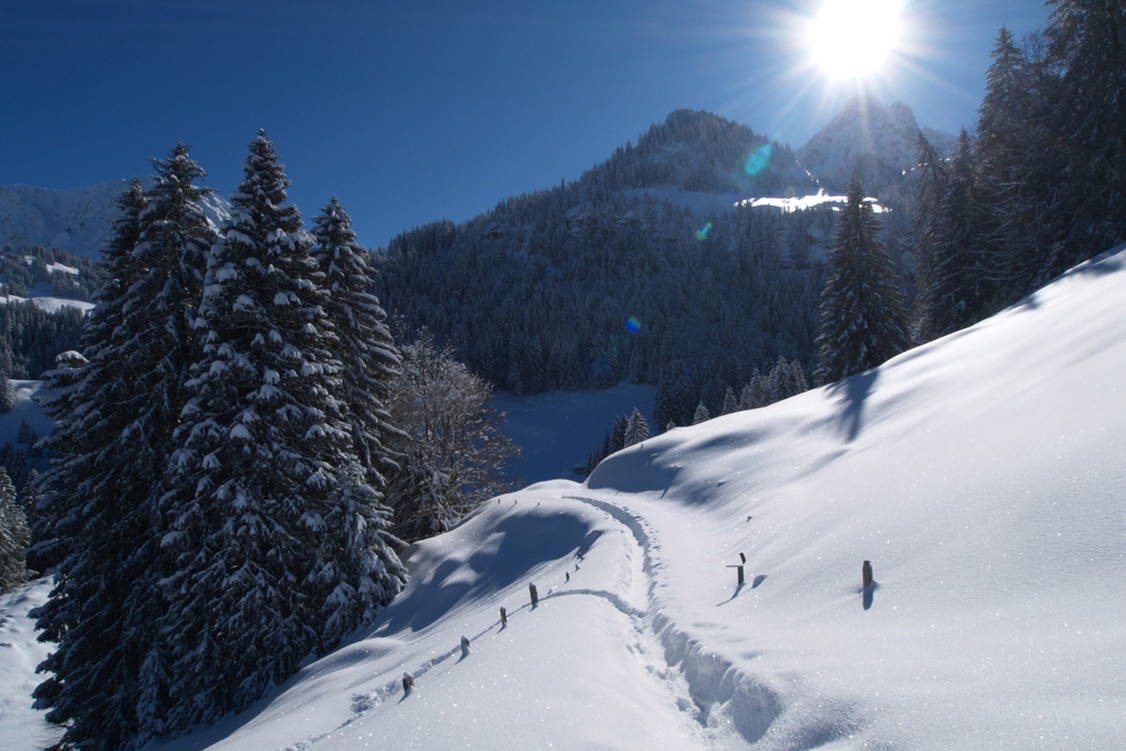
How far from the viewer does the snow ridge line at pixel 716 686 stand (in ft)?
18.5

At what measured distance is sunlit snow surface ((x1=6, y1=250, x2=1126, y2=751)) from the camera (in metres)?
4.42

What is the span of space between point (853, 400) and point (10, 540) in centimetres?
5885

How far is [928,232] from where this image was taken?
32.3 meters

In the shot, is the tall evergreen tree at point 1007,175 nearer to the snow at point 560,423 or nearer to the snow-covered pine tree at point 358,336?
the snow-covered pine tree at point 358,336

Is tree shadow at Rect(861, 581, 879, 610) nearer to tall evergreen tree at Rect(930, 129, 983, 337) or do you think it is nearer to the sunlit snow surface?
the sunlit snow surface

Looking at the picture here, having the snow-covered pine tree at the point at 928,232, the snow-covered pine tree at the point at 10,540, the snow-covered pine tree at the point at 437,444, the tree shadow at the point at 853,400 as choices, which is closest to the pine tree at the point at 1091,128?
the snow-covered pine tree at the point at 928,232

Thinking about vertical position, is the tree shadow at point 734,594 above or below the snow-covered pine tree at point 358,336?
below

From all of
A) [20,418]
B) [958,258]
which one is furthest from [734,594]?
[20,418]

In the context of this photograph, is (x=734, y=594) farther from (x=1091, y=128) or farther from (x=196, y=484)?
(x=1091, y=128)

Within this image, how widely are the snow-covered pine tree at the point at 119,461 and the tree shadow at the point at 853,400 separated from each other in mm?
19558

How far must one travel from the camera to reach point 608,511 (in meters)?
20.2

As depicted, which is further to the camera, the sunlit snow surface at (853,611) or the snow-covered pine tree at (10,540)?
the snow-covered pine tree at (10,540)

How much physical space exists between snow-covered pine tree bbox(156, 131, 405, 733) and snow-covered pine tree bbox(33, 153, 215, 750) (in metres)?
1.63

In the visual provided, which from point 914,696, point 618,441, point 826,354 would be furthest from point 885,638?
point 618,441
